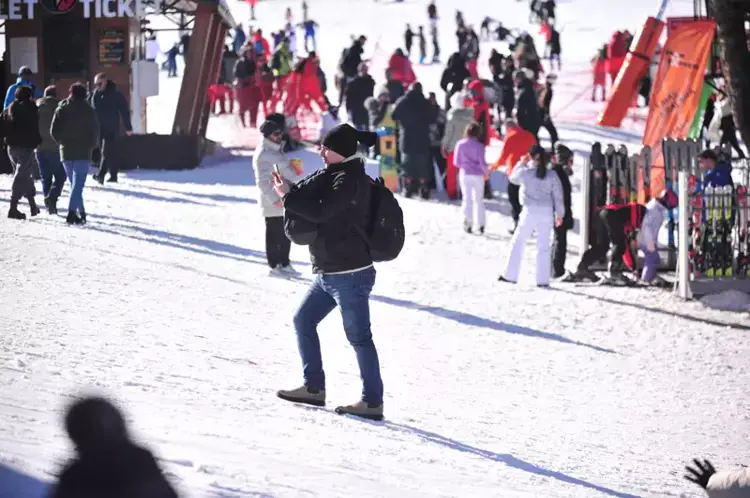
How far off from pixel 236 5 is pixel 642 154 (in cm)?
4018

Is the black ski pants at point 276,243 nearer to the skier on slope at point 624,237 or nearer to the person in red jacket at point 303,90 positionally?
the skier on slope at point 624,237

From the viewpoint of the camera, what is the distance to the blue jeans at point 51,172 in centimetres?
1586

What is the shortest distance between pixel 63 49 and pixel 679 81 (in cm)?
1048

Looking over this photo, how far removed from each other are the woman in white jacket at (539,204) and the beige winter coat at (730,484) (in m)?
8.22

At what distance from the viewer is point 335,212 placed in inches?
287

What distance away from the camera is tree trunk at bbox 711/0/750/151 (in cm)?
1570

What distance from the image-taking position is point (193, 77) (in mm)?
23016

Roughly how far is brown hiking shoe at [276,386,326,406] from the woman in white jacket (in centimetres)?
635

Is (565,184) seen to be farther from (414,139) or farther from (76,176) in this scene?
(414,139)

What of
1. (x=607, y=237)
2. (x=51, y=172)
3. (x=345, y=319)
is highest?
(x=345, y=319)

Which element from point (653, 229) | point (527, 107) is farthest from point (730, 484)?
point (527, 107)

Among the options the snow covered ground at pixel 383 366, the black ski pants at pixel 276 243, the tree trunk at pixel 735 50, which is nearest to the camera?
the snow covered ground at pixel 383 366

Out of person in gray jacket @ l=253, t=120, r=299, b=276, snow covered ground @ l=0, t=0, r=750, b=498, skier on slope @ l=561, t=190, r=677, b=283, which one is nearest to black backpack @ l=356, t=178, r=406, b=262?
snow covered ground @ l=0, t=0, r=750, b=498

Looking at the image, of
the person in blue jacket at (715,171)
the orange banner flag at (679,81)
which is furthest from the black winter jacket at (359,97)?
the person in blue jacket at (715,171)
